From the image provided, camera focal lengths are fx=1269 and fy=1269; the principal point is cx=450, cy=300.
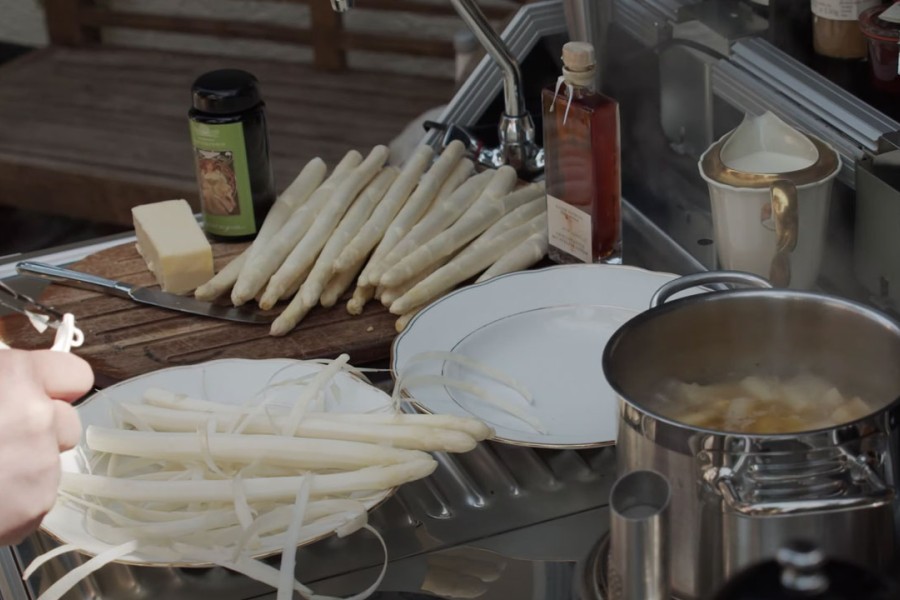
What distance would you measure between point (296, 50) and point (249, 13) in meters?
0.17

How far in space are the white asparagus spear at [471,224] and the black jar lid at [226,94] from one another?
10.0 inches

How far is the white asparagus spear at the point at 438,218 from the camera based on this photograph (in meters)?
1.31

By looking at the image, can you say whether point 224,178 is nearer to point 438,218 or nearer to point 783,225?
point 438,218

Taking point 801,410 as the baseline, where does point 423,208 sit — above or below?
below

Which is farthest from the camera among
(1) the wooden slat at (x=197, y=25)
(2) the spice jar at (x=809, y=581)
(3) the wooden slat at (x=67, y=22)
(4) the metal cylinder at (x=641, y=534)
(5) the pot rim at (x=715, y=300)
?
(3) the wooden slat at (x=67, y=22)

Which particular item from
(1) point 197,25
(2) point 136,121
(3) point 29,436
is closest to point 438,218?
(3) point 29,436

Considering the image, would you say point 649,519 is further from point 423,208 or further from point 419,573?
point 423,208

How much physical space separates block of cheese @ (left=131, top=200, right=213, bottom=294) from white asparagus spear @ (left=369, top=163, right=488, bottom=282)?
0.19m

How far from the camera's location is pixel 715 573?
2.57 feet

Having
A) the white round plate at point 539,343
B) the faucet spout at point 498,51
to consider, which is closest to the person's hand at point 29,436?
the white round plate at point 539,343

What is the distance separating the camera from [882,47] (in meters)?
1.17

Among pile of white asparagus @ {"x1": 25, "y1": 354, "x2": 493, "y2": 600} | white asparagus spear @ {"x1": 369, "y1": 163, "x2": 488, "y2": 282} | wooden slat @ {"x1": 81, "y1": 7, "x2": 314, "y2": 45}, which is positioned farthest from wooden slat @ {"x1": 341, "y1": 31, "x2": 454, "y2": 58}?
pile of white asparagus @ {"x1": 25, "y1": 354, "x2": 493, "y2": 600}

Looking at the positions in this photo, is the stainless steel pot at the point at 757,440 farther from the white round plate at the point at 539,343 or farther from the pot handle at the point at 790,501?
the white round plate at the point at 539,343

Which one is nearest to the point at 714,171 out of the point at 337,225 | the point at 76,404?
the point at 337,225
